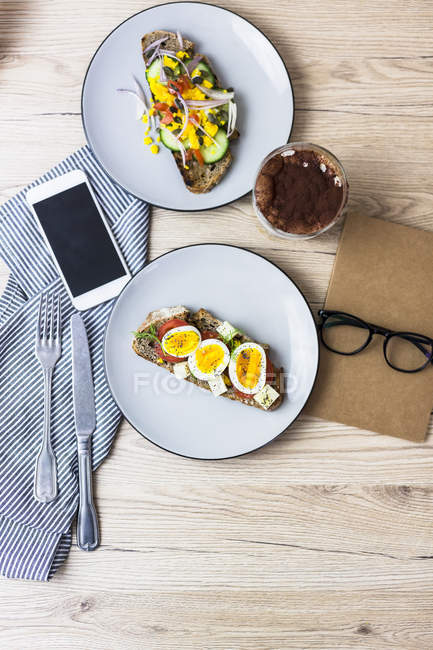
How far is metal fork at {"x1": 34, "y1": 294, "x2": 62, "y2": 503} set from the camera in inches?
61.0

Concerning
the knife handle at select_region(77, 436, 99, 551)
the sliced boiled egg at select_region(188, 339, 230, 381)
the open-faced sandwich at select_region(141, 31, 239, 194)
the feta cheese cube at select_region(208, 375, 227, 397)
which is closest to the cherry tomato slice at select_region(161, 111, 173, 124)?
the open-faced sandwich at select_region(141, 31, 239, 194)

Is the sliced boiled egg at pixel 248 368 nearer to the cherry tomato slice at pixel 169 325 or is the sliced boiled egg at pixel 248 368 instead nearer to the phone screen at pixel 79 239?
the cherry tomato slice at pixel 169 325

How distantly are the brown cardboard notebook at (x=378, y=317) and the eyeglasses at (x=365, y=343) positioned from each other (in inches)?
0.8

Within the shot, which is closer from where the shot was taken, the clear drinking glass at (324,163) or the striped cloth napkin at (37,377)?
the clear drinking glass at (324,163)

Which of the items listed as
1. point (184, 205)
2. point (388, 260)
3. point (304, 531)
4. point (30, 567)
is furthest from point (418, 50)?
point (30, 567)

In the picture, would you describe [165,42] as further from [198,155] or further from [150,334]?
[150,334]

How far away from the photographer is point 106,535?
1588mm

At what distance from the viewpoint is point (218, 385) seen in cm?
149

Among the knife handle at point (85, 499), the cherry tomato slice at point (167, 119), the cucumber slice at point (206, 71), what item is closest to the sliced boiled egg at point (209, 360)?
the knife handle at point (85, 499)

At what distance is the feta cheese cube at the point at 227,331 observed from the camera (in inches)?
58.7

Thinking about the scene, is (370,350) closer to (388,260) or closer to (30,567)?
(388,260)

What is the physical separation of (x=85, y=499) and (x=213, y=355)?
57 centimetres

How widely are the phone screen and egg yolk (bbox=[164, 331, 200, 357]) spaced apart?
256 mm

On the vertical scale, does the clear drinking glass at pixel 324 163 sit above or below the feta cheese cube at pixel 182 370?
above
